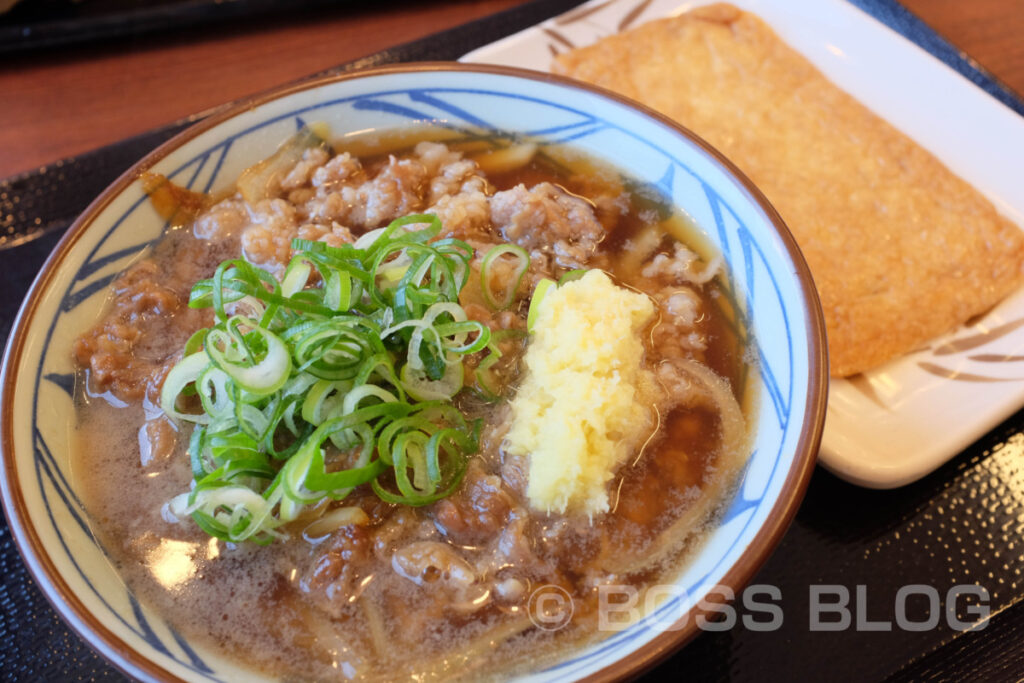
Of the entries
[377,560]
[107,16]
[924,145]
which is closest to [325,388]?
[377,560]

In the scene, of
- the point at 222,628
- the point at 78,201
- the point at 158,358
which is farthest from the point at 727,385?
the point at 78,201

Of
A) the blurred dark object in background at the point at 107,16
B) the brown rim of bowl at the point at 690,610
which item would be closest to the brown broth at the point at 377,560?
the brown rim of bowl at the point at 690,610

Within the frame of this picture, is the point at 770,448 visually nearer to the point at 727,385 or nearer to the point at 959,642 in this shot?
the point at 727,385

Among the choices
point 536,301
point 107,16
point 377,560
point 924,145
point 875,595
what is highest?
point 107,16

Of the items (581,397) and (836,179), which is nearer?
(581,397)

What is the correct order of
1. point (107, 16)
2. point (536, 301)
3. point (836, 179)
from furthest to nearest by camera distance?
point (107, 16)
point (836, 179)
point (536, 301)

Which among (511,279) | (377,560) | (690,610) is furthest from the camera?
(511,279)

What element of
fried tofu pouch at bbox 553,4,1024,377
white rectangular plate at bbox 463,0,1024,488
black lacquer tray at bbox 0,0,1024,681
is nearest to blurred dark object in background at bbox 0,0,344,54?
white rectangular plate at bbox 463,0,1024,488

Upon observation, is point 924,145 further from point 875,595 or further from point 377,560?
point 377,560
